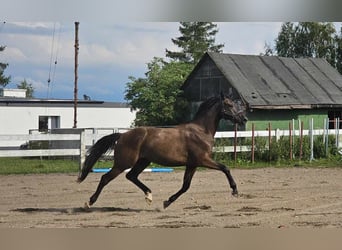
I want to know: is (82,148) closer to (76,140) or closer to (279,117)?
(76,140)

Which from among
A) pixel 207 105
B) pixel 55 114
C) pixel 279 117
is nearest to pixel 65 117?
pixel 55 114

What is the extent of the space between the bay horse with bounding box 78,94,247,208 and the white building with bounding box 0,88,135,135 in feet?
2.76

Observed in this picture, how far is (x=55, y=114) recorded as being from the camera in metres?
7.59

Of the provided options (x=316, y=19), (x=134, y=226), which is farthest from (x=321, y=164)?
(x=316, y=19)

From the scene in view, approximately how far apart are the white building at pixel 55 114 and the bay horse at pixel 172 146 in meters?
0.84

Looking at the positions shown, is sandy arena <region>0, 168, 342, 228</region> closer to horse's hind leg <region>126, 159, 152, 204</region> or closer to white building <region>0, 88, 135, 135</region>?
horse's hind leg <region>126, 159, 152, 204</region>

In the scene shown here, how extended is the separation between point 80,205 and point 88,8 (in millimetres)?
3651

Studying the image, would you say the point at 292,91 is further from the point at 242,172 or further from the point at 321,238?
the point at 321,238

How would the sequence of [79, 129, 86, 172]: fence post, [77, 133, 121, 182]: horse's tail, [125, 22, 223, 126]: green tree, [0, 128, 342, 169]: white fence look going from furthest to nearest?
[79, 129, 86, 172]: fence post → [0, 128, 342, 169]: white fence → [125, 22, 223, 126]: green tree → [77, 133, 121, 182]: horse's tail

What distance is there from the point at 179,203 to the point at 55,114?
1924 millimetres

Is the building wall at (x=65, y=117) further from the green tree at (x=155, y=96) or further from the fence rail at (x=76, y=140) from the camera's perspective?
the green tree at (x=155, y=96)

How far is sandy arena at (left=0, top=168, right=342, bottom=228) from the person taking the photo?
19.2ft

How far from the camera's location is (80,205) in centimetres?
705

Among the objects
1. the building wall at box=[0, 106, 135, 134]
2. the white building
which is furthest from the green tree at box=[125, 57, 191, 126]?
the building wall at box=[0, 106, 135, 134]
